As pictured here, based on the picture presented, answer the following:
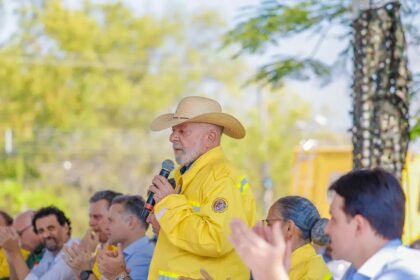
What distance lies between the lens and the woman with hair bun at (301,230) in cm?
521

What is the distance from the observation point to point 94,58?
42.5 m

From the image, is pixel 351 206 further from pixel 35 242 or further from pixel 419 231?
pixel 419 231

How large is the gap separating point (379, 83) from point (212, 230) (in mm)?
3921

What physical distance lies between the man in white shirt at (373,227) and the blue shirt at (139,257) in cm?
291

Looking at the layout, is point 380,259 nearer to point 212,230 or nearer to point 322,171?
point 212,230

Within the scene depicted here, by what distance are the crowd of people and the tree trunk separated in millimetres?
2152

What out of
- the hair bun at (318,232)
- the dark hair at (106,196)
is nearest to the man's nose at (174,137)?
the hair bun at (318,232)

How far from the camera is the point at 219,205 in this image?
5117 millimetres

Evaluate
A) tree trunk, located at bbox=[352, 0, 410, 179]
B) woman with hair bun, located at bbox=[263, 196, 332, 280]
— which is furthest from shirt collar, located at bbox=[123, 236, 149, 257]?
tree trunk, located at bbox=[352, 0, 410, 179]

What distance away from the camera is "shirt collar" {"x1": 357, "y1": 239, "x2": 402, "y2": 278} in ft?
11.8

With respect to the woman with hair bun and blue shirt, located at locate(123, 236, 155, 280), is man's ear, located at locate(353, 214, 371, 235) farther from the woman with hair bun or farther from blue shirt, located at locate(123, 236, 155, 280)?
blue shirt, located at locate(123, 236, 155, 280)

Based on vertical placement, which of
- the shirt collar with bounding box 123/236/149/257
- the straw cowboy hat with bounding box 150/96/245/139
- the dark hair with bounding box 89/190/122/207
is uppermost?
the straw cowboy hat with bounding box 150/96/245/139

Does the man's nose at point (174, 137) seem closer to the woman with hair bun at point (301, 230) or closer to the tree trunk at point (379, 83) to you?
the woman with hair bun at point (301, 230)

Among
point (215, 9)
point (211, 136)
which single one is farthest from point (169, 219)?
point (215, 9)
